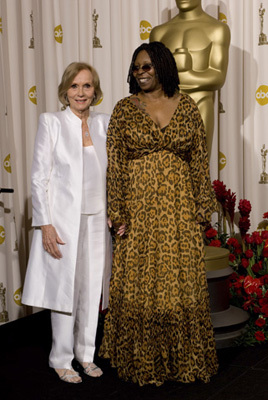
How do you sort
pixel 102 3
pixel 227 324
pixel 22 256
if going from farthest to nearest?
pixel 102 3 → pixel 22 256 → pixel 227 324

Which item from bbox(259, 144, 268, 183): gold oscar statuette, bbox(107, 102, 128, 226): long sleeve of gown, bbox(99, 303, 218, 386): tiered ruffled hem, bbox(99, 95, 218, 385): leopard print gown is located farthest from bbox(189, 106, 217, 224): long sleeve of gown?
bbox(259, 144, 268, 183): gold oscar statuette

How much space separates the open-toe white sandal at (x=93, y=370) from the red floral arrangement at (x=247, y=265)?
29.8 inches

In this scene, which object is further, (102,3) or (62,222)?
(102,3)

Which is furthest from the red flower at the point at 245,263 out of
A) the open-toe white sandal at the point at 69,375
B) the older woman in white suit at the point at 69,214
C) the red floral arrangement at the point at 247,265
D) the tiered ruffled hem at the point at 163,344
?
the open-toe white sandal at the point at 69,375

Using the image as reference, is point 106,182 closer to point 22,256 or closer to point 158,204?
point 158,204

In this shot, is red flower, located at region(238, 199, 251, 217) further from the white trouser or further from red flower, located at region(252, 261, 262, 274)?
the white trouser

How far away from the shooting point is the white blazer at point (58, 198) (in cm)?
245

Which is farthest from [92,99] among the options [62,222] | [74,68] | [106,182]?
[62,222]

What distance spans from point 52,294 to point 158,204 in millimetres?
583

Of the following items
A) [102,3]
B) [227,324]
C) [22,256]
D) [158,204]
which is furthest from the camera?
[102,3]

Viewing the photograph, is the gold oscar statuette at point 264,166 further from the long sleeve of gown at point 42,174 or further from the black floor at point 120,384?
the long sleeve of gown at point 42,174

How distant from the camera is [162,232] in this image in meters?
2.41

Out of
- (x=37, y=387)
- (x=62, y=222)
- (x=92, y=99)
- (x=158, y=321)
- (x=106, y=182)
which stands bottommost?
(x=37, y=387)

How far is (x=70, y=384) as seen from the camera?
2527mm
